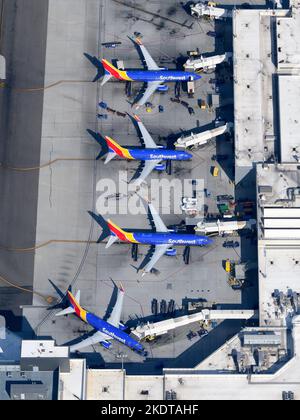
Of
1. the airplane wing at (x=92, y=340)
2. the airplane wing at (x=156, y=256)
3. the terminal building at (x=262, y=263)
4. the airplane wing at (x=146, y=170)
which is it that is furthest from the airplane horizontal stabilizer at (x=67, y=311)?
the airplane wing at (x=146, y=170)

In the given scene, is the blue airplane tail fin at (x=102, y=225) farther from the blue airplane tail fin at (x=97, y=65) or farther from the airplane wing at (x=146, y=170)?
the blue airplane tail fin at (x=97, y=65)

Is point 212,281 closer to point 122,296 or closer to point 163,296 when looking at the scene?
point 163,296

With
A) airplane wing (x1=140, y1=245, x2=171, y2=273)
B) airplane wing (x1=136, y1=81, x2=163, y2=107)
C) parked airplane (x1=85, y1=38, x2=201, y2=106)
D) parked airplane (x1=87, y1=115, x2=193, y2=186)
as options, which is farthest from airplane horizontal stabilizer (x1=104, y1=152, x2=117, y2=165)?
airplane wing (x1=140, y1=245, x2=171, y2=273)

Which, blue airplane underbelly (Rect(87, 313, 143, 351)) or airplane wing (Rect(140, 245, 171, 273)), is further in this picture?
airplane wing (Rect(140, 245, 171, 273))

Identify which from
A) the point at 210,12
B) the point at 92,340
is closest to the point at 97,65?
the point at 210,12

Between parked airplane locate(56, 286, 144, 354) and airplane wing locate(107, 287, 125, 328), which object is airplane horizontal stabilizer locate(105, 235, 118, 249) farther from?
parked airplane locate(56, 286, 144, 354)

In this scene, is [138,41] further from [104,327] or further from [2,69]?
[104,327]
